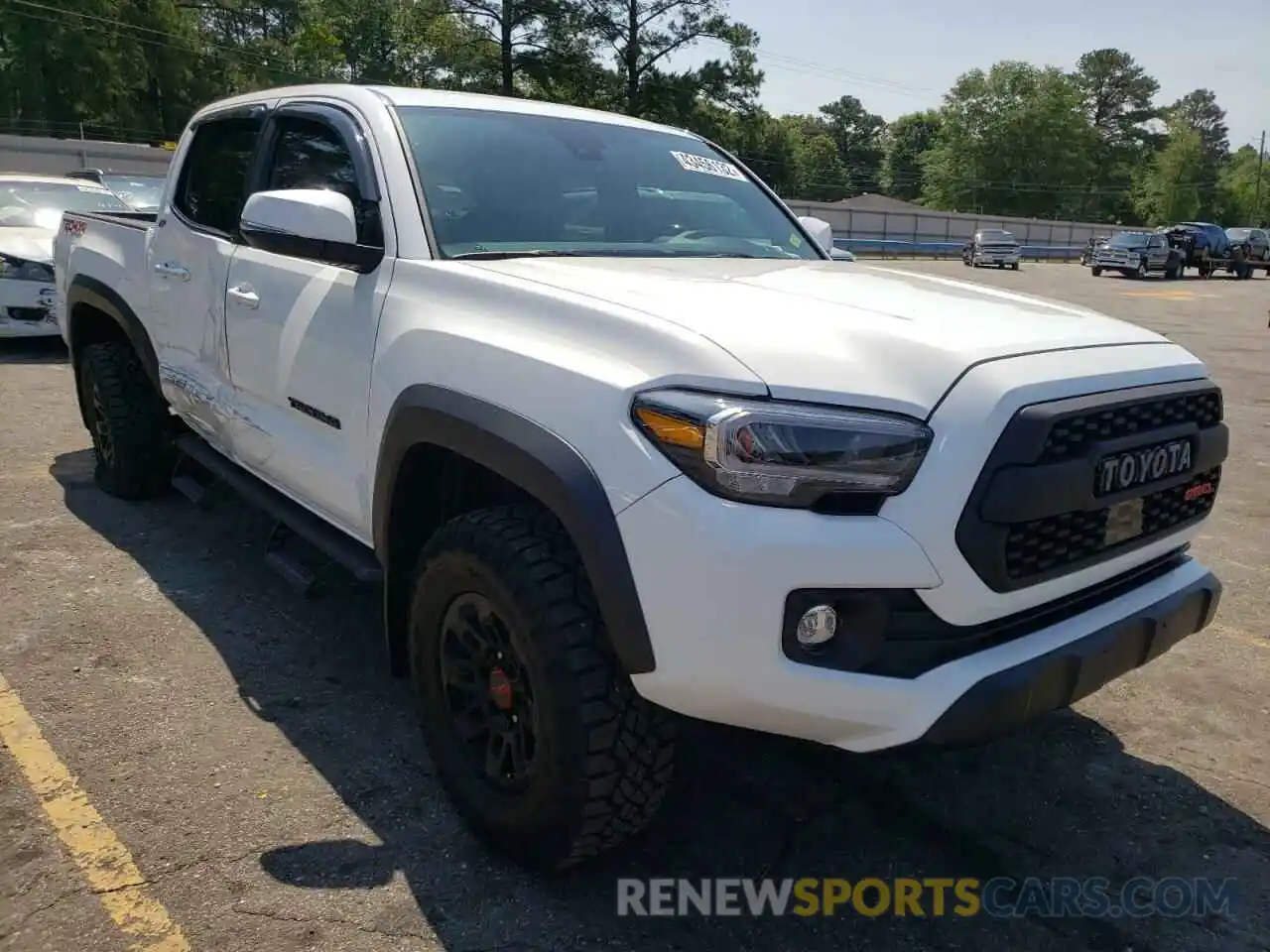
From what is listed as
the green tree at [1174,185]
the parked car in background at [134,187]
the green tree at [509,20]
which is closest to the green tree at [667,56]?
the green tree at [509,20]

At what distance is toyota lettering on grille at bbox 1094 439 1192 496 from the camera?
227cm

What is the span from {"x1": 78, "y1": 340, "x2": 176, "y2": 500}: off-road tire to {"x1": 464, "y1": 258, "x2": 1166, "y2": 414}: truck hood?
9.71ft

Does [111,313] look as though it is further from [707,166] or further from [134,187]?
[134,187]

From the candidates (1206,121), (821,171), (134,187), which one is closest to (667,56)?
(134,187)

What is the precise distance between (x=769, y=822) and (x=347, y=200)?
208 cm

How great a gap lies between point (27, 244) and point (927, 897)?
9857mm

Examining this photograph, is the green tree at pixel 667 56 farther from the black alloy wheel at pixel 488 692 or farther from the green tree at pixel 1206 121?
the green tree at pixel 1206 121

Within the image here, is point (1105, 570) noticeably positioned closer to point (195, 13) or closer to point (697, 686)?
point (697, 686)

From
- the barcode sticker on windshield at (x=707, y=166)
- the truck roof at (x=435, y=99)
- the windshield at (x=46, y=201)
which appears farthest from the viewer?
the windshield at (x=46, y=201)

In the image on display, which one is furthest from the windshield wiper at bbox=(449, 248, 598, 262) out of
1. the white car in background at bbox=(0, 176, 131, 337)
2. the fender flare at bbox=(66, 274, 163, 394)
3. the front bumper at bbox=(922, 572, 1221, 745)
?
the white car in background at bbox=(0, 176, 131, 337)

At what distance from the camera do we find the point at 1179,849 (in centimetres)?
277

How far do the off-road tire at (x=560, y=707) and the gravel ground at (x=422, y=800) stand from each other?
0.21 m

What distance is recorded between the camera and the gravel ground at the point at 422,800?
241cm

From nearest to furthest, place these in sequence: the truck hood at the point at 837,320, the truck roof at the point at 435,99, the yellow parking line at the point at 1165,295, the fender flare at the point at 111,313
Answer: the truck hood at the point at 837,320 → the truck roof at the point at 435,99 → the fender flare at the point at 111,313 → the yellow parking line at the point at 1165,295
